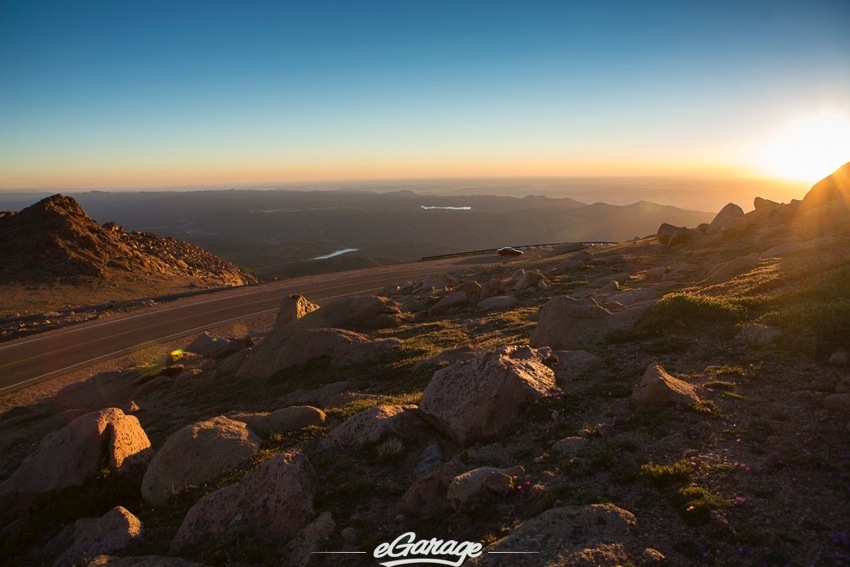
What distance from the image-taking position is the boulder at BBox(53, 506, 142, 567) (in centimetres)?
883

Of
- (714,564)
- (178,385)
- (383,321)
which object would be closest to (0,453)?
(178,385)

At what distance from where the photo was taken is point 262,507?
859 centimetres

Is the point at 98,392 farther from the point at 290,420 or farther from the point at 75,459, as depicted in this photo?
the point at 290,420

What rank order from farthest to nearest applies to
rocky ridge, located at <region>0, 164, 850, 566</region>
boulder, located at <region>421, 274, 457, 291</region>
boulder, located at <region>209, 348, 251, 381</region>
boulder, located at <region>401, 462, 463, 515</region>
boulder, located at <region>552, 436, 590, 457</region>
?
1. boulder, located at <region>421, 274, 457, 291</region>
2. boulder, located at <region>209, 348, 251, 381</region>
3. boulder, located at <region>552, 436, 590, 457</region>
4. boulder, located at <region>401, 462, 463, 515</region>
5. rocky ridge, located at <region>0, 164, 850, 566</region>

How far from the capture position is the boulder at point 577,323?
15961 mm

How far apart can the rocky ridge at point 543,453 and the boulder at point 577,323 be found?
0.08 m

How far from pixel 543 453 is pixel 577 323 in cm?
844

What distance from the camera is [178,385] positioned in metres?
22.3

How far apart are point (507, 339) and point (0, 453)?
20.6 metres

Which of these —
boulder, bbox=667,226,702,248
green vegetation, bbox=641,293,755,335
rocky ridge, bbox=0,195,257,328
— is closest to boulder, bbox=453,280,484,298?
green vegetation, bbox=641,293,755,335

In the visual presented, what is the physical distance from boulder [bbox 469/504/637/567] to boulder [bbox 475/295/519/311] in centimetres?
2026

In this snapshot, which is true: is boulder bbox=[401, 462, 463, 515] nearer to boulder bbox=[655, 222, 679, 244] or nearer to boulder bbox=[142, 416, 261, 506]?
boulder bbox=[142, 416, 261, 506]

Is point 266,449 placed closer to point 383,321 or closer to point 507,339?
point 507,339

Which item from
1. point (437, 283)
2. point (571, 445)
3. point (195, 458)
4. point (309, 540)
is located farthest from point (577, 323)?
point (437, 283)
